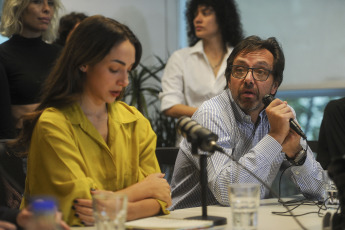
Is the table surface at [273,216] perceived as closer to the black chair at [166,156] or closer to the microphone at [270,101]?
the microphone at [270,101]

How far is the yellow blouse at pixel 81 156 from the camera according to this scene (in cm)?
215

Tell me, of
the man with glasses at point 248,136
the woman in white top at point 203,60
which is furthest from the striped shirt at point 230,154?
the woman in white top at point 203,60

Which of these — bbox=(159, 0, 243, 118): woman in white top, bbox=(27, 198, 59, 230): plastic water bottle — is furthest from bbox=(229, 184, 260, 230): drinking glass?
bbox=(159, 0, 243, 118): woman in white top

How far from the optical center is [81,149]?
2.28m

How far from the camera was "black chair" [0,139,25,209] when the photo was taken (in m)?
2.36

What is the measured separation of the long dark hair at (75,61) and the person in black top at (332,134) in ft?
4.54

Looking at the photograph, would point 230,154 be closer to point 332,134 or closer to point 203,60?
point 332,134

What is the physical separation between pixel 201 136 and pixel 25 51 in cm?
180

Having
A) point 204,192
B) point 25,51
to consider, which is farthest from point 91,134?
point 25,51

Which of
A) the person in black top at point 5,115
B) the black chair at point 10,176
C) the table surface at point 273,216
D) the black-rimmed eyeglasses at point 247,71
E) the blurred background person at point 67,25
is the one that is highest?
the blurred background person at point 67,25

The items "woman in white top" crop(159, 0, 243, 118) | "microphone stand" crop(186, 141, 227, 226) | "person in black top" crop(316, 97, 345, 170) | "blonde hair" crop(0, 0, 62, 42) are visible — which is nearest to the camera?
"microphone stand" crop(186, 141, 227, 226)

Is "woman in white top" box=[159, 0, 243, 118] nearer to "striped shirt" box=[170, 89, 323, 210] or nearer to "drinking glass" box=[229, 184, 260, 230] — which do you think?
"striped shirt" box=[170, 89, 323, 210]

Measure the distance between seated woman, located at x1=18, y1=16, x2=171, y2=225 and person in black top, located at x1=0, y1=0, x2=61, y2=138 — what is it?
904 mm

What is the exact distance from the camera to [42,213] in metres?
1.44
